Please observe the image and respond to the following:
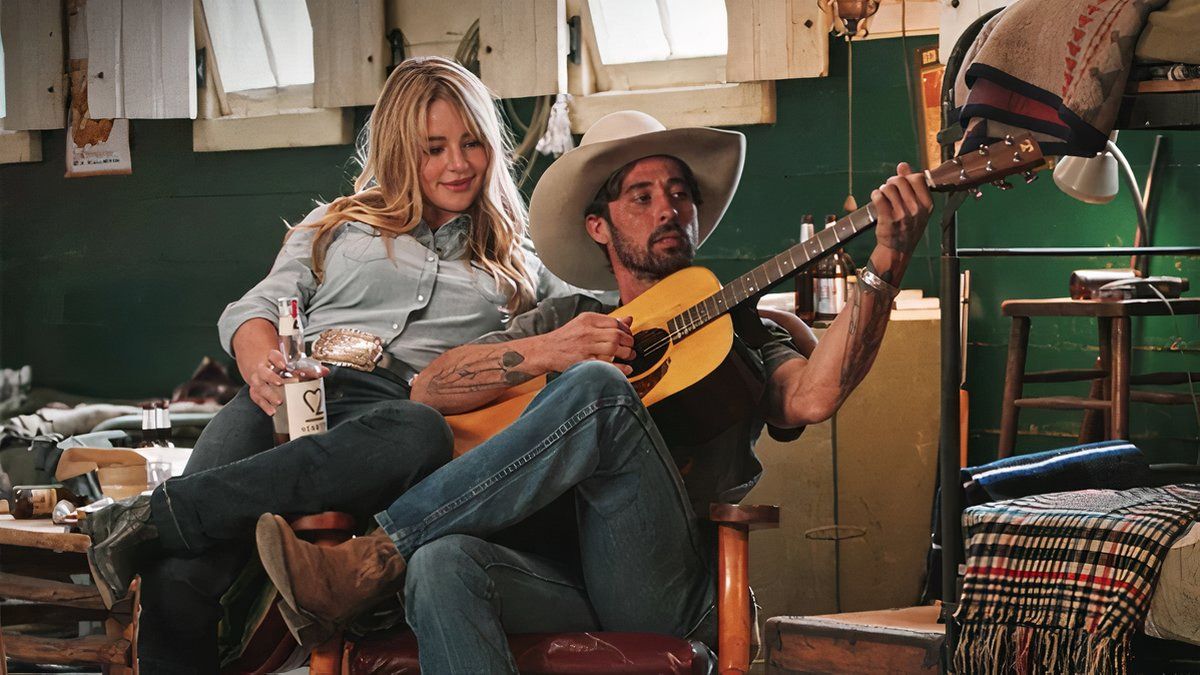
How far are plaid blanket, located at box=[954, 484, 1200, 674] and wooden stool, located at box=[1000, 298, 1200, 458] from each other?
41.6 inches

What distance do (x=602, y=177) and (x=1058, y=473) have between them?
118cm

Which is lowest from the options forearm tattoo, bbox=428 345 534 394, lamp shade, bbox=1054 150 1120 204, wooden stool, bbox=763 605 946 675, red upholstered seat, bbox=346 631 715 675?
wooden stool, bbox=763 605 946 675

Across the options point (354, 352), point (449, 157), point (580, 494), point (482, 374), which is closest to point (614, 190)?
point (449, 157)

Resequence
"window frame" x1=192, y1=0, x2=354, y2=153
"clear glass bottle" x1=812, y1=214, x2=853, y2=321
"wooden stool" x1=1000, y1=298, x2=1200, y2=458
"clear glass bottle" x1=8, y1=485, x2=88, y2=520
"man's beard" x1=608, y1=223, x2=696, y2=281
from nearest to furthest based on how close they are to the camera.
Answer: "man's beard" x1=608, y1=223, x2=696, y2=281, "clear glass bottle" x1=8, y1=485, x2=88, y2=520, "wooden stool" x1=1000, y1=298, x2=1200, y2=458, "clear glass bottle" x1=812, y1=214, x2=853, y2=321, "window frame" x1=192, y1=0, x2=354, y2=153

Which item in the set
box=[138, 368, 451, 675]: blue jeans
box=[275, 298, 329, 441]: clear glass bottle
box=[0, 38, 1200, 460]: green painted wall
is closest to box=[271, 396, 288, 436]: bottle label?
box=[275, 298, 329, 441]: clear glass bottle

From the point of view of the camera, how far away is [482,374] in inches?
106

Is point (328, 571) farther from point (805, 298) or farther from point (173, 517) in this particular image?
point (805, 298)

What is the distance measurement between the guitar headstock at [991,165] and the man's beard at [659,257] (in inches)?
24.8

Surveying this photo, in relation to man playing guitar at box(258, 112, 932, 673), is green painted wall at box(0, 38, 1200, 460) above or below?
above

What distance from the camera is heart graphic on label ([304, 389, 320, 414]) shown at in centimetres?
249

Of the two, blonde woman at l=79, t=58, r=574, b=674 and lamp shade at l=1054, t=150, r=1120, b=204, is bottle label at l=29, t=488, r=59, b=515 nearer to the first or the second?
blonde woman at l=79, t=58, r=574, b=674

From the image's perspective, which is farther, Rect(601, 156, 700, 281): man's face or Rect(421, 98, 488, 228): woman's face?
Rect(421, 98, 488, 228): woman's face

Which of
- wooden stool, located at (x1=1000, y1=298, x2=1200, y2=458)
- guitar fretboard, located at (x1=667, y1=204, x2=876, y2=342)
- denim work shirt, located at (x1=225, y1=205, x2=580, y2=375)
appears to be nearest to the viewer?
guitar fretboard, located at (x1=667, y1=204, x2=876, y2=342)

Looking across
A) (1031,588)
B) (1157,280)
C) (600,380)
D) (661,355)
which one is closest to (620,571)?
(600,380)
